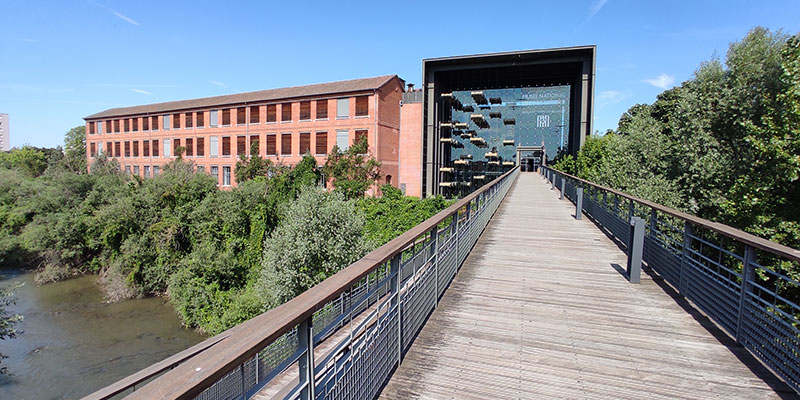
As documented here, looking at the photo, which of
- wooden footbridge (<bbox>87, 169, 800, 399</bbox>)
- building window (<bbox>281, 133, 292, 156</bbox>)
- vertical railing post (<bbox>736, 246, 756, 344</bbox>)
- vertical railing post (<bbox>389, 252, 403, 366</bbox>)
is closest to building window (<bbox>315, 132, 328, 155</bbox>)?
building window (<bbox>281, 133, 292, 156</bbox>)

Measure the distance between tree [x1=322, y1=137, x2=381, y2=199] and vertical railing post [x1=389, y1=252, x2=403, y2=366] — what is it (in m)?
29.4

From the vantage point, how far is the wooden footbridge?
188 cm

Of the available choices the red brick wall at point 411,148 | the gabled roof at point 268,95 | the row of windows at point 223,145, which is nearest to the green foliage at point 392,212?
the red brick wall at point 411,148

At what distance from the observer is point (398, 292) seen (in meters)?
A: 3.12

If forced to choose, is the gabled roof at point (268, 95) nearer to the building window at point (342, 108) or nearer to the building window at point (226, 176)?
the building window at point (342, 108)

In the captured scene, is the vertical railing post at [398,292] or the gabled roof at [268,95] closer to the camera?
the vertical railing post at [398,292]

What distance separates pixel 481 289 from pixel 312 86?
38.6 meters

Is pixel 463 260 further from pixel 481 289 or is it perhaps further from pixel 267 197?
pixel 267 197

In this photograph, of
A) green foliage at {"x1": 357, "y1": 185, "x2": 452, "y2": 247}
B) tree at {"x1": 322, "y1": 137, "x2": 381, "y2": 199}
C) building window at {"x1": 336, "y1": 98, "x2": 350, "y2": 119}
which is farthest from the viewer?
building window at {"x1": 336, "y1": 98, "x2": 350, "y2": 119}

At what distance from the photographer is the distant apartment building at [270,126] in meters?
35.5

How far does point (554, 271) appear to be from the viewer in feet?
20.5

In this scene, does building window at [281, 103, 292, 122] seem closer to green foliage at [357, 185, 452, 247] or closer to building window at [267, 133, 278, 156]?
building window at [267, 133, 278, 156]

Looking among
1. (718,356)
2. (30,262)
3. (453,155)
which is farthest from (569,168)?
(30,262)

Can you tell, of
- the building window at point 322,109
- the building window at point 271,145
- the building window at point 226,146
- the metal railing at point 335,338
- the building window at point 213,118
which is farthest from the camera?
the building window at point 213,118
